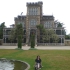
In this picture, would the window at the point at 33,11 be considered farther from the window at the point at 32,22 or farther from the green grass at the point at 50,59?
the green grass at the point at 50,59

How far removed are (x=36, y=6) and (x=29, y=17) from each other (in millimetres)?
4627

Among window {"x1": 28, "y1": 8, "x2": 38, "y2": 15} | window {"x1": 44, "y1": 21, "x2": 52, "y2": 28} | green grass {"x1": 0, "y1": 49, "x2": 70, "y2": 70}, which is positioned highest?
window {"x1": 28, "y1": 8, "x2": 38, "y2": 15}

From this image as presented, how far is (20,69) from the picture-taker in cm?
1457

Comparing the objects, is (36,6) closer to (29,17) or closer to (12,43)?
(29,17)

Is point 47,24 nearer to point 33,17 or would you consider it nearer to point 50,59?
point 33,17

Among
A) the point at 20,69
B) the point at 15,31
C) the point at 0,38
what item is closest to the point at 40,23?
the point at 15,31

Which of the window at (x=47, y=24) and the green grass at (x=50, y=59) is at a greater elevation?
the window at (x=47, y=24)

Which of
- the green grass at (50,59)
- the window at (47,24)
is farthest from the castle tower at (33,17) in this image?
the green grass at (50,59)

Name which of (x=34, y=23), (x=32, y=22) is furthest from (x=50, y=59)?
(x=32, y=22)

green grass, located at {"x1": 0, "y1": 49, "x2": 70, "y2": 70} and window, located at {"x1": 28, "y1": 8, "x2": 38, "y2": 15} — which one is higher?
window, located at {"x1": 28, "y1": 8, "x2": 38, "y2": 15}

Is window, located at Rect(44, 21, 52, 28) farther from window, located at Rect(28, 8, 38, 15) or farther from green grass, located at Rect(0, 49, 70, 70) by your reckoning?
green grass, located at Rect(0, 49, 70, 70)

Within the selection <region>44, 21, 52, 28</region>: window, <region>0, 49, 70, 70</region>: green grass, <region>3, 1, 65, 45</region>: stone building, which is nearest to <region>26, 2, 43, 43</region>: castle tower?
<region>3, 1, 65, 45</region>: stone building

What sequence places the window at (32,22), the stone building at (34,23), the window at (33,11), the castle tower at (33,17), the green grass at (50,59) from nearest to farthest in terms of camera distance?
the green grass at (50,59)
the stone building at (34,23)
the castle tower at (33,17)
the window at (32,22)
the window at (33,11)

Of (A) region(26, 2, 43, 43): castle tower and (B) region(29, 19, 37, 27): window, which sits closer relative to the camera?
(A) region(26, 2, 43, 43): castle tower
